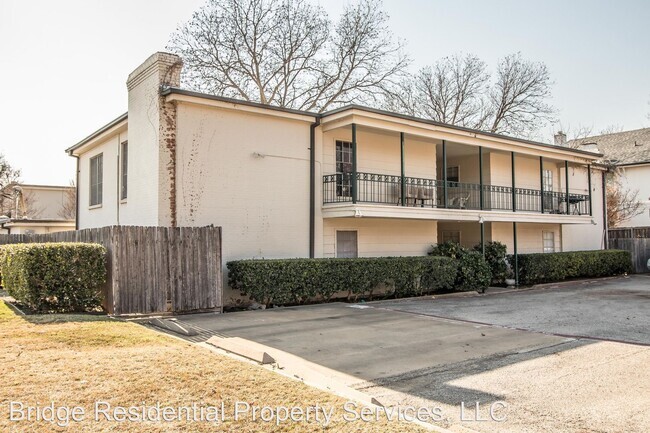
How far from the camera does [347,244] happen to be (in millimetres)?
16672

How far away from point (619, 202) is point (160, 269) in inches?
1345

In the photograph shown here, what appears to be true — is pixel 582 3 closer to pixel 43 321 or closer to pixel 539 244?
pixel 539 244

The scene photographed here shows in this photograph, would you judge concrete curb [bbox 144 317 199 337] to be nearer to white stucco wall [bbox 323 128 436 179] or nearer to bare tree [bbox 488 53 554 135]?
white stucco wall [bbox 323 128 436 179]

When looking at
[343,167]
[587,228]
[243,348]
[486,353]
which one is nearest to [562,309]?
[486,353]

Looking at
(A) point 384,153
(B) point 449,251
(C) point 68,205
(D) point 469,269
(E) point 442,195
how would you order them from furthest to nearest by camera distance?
(C) point 68,205 < (E) point 442,195 < (B) point 449,251 < (A) point 384,153 < (D) point 469,269

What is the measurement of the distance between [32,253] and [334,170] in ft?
29.5

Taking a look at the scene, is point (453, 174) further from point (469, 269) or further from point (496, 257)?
point (469, 269)

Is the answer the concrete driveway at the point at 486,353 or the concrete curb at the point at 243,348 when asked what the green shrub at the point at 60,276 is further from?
the concrete curb at the point at 243,348

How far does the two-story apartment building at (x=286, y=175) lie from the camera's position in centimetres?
1334

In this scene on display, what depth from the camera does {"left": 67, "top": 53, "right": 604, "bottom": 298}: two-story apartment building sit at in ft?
43.8

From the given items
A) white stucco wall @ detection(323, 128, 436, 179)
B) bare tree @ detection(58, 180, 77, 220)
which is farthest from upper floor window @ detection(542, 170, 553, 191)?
bare tree @ detection(58, 180, 77, 220)

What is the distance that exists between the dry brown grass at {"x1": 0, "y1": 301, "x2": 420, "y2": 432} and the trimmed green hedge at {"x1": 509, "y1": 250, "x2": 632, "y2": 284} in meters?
15.8

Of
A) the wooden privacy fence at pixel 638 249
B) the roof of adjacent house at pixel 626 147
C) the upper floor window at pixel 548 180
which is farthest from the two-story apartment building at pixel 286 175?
the roof of adjacent house at pixel 626 147

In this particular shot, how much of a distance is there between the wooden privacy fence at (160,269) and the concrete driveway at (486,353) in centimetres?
58
